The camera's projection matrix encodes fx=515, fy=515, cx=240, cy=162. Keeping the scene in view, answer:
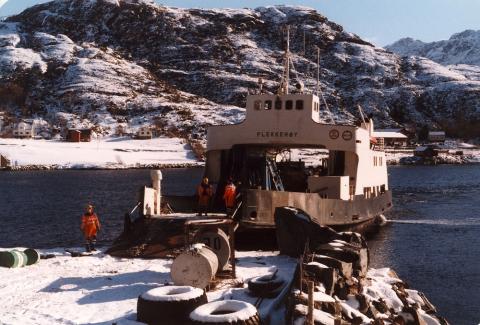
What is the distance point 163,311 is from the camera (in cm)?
1269

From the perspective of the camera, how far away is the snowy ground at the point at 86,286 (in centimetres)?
1317

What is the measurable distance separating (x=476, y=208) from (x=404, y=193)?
15.6 meters

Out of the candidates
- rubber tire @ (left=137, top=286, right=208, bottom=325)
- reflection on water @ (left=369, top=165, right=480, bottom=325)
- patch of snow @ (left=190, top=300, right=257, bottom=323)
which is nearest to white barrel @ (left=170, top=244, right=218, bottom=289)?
rubber tire @ (left=137, top=286, right=208, bottom=325)

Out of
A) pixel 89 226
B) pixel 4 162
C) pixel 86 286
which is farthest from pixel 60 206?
pixel 4 162

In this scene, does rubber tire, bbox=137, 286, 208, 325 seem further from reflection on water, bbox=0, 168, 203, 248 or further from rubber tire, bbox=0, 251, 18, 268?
reflection on water, bbox=0, 168, 203, 248

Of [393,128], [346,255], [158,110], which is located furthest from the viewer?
[393,128]

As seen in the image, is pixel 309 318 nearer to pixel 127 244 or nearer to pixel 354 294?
pixel 354 294

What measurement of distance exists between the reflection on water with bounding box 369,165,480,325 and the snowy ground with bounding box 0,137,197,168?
70.6m

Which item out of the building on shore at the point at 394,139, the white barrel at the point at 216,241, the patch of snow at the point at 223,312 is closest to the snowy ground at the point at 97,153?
the building on shore at the point at 394,139

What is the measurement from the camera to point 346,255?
17312 mm

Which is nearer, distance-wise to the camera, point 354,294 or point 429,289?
point 354,294

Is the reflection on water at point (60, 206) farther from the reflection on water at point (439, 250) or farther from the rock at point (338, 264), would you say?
the rock at point (338, 264)

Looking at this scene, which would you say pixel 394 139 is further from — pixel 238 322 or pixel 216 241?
pixel 238 322

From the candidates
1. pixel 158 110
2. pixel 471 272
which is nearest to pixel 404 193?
Result: pixel 471 272
